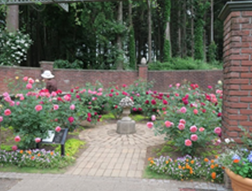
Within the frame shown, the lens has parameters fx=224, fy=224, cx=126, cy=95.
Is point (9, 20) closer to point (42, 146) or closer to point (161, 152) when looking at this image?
point (42, 146)

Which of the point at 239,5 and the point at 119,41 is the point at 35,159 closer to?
the point at 239,5

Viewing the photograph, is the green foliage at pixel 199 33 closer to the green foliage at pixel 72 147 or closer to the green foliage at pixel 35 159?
the green foliage at pixel 72 147

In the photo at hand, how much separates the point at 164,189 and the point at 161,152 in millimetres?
1397

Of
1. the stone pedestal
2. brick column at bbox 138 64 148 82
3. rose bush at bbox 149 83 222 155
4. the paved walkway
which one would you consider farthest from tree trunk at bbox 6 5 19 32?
rose bush at bbox 149 83 222 155

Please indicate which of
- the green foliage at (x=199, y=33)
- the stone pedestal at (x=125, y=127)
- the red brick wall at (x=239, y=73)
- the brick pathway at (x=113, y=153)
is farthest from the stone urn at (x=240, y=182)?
the green foliage at (x=199, y=33)

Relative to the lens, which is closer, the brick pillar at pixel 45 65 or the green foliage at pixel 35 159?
the green foliage at pixel 35 159

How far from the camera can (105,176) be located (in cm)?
350

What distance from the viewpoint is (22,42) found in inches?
481

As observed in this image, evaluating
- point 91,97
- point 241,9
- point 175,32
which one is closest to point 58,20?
point 91,97

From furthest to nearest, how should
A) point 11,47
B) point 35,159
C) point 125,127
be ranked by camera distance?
1. point 11,47
2. point 125,127
3. point 35,159

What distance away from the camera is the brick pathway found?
12.2ft

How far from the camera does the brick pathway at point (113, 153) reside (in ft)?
12.2

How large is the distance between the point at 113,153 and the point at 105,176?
1083mm

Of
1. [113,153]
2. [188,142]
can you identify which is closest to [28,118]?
[113,153]
